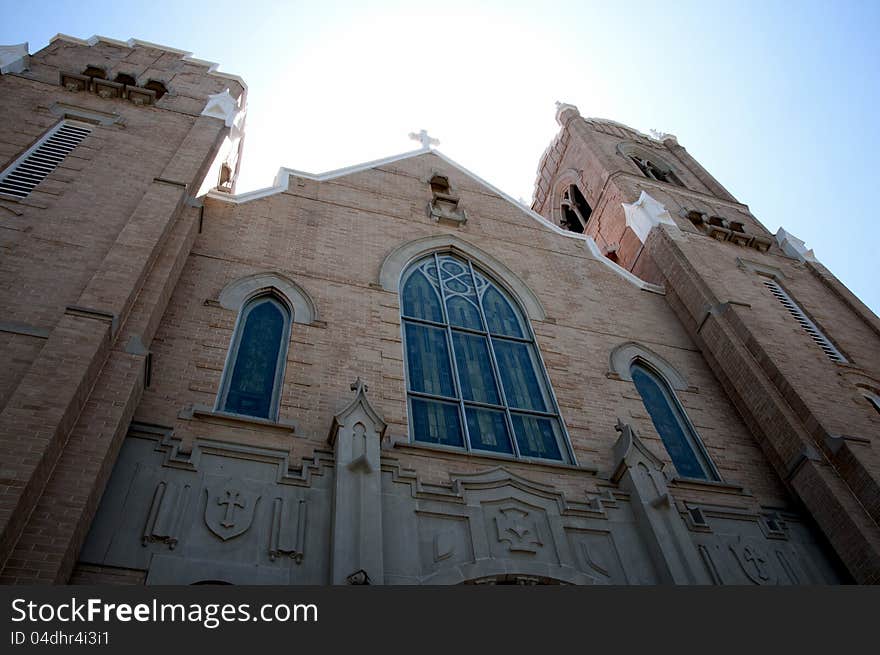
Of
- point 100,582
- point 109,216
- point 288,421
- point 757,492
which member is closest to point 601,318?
point 757,492

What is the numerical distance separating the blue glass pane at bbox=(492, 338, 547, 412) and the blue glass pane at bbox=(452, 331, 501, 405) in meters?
0.19

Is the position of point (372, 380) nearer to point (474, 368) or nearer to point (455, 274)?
point (474, 368)

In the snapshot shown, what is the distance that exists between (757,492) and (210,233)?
8539 millimetres

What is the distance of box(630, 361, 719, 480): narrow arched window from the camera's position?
9539mm

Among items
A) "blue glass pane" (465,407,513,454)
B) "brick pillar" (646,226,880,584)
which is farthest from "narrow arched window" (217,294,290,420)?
"brick pillar" (646,226,880,584)

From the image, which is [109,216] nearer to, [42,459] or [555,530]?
[42,459]

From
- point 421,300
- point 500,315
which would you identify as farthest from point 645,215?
point 421,300

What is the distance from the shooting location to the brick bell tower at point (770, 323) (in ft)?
28.9

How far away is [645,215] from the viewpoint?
15.5 metres

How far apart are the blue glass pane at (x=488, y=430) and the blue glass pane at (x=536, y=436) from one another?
0.56 feet

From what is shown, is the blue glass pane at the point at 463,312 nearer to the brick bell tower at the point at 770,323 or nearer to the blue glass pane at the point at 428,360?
the blue glass pane at the point at 428,360

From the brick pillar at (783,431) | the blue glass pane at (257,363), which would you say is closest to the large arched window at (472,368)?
the blue glass pane at (257,363)

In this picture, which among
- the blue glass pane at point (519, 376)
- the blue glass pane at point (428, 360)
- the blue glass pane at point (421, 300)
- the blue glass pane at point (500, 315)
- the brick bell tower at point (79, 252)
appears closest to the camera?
the brick bell tower at point (79, 252)

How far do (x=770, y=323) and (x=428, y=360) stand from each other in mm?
6078
